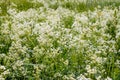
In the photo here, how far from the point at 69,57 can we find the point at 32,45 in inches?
31.3

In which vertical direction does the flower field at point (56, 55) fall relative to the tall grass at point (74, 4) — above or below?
below

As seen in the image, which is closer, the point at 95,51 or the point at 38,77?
the point at 38,77

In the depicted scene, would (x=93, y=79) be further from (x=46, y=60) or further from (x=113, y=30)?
(x=113, y=30)

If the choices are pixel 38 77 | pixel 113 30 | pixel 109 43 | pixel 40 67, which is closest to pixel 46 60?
pixel 40 67

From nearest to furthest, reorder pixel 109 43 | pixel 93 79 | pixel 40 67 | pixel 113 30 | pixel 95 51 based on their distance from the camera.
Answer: pixel 93 79 → pixel 40 67 → pixel 95 51 → pixel 109 43 → pixel 113 30

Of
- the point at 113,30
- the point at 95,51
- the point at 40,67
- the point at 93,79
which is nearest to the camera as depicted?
the point at 93,79

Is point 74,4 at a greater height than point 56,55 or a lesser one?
greater

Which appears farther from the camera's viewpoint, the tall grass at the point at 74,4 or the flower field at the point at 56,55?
the tall grass at the point at 74,4

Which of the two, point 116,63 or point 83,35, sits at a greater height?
point 83,35

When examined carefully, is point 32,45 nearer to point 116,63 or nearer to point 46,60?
point 46,60

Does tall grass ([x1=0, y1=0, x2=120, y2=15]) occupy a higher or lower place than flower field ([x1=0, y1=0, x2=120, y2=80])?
higher

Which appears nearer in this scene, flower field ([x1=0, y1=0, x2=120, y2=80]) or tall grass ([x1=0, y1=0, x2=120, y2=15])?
flower field ([x1=0, y1=0, x2=120, y2=80])

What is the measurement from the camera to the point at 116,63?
5398mm

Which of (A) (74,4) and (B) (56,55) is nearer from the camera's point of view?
(B) (56,55)
